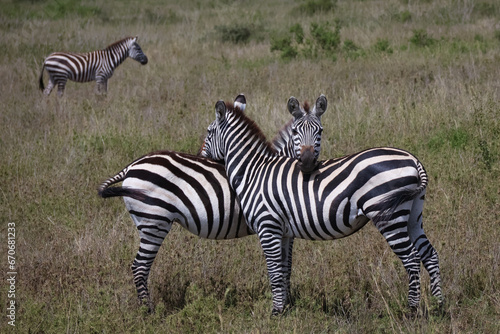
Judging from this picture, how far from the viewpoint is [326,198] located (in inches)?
169

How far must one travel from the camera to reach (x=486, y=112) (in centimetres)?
804

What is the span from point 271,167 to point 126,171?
125cm

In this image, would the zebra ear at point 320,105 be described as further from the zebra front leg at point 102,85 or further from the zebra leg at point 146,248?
the zebra front leg at point 102,85

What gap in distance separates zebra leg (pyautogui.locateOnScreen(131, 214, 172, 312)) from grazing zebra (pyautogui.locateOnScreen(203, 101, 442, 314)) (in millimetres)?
709

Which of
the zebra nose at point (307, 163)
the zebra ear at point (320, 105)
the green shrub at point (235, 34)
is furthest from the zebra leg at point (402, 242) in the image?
the green shrub at point (235, 34)

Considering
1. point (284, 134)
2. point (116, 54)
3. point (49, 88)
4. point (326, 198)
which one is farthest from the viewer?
point (116, 54)

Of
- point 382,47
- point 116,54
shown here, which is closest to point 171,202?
point 116,54

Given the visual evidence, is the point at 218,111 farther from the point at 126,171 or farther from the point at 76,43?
the point at 76,43

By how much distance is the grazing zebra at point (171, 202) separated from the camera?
475 cm

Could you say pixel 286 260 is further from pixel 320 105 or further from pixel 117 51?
pixel 117 51

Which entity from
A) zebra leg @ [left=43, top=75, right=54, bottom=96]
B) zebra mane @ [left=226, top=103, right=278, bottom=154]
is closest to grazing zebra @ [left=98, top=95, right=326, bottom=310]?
zebra mane @ [left=226, top=103, right=278, bottom=154]

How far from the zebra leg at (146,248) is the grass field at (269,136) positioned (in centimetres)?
13

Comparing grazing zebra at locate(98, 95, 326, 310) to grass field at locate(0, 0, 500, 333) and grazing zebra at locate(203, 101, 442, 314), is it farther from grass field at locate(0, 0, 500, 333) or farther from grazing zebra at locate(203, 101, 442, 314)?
grass field at locate(0, 0, 500, 333)

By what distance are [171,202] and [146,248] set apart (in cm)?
43
